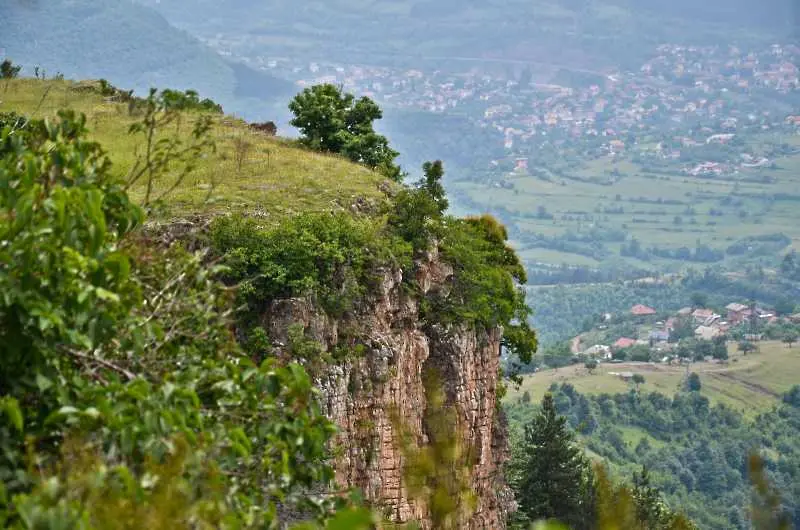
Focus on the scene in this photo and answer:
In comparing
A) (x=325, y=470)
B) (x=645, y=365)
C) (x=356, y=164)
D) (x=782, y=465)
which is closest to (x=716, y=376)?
(x=645, y=365)

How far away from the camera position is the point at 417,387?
20.8m

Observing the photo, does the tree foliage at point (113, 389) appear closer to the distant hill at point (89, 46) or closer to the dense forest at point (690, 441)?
the dense forest at point (690, 441)

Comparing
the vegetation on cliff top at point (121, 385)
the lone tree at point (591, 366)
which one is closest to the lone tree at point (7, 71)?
the vegetation on cliff top at point (121, 385)

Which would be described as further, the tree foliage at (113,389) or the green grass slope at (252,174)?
the green grass slope at (252,174)

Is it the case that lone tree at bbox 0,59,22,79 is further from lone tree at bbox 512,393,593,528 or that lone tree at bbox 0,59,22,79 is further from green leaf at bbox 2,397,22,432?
green leaf at bbox 2,397,22,432

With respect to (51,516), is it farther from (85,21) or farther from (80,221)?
(85,21)

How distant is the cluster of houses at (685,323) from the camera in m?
139

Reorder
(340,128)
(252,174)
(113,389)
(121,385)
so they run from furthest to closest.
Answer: (340,128) → (252,174) → (121,385) → (113,389)

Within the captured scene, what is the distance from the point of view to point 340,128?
2752 centimetres

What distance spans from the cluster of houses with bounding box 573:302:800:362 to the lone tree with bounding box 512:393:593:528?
89.0 m

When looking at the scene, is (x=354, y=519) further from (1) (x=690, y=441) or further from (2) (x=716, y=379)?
(2) (x=716, y=379)

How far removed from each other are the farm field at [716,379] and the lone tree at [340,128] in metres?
68.1

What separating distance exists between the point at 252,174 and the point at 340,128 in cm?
528

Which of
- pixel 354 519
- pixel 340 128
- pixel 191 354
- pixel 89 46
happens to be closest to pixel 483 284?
pixel 340 128
